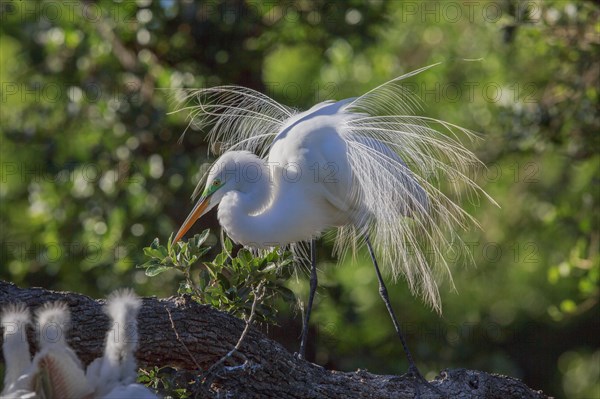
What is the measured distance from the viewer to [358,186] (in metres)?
3.96

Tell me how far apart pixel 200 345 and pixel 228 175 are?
3.74ft

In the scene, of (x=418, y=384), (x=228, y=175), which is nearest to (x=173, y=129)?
(x=228, y=175)

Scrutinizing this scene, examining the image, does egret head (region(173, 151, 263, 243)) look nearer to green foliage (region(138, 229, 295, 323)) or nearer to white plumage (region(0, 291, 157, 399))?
green foliage (region(138, 229, 295, 323))

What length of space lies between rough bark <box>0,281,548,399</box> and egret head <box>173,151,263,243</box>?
960 millimetres

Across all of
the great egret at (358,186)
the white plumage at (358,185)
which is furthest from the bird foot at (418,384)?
the white plumage at (358,185)

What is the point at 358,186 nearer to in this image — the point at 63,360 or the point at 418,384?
the point at 418,384

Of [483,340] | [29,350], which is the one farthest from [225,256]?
[483,340]

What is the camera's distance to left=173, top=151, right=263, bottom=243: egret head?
3.79m

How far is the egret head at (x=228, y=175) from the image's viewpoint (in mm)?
3791

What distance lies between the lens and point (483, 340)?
784 cm

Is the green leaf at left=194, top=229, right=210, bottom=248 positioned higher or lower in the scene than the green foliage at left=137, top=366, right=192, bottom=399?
higher

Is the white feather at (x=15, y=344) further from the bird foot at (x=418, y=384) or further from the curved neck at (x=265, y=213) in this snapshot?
the bird foot at (x=418, y=384)

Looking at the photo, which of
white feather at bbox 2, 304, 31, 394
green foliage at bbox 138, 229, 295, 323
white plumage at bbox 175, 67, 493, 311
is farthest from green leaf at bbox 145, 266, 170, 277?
white plumage at bbox 175, 67, 493, 311

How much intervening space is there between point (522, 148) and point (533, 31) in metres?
0.71
